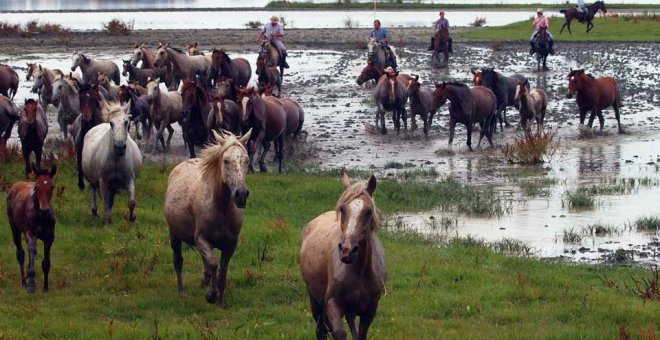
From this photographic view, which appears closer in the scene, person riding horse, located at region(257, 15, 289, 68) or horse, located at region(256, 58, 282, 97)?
horse, located at region(256, 58, 282, 97)

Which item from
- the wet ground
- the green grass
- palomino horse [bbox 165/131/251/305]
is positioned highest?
palomino horse [bbox 165/131/251/305]

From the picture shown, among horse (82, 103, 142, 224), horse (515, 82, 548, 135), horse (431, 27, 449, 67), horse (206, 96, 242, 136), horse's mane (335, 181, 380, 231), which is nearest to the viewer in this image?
horse's mane (335, 181, 380, 231)

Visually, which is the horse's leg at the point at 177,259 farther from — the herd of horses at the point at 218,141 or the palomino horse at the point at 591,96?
the palomino horse at the point at 591,96

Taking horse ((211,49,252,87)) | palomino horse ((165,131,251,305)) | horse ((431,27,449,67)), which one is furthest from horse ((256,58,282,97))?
palomino horse ((165,131,251,305))

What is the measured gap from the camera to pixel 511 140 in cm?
2444

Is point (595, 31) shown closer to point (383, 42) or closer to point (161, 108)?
point (383, 42)

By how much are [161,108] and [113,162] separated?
325 inches

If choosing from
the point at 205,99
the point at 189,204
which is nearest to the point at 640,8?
the point at 205,99

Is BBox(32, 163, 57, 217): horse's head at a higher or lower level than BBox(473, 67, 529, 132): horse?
higher

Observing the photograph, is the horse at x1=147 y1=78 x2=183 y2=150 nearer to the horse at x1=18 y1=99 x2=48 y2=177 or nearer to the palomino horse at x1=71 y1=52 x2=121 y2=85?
the horse at x1=18 y1=99 x2=48 y2=177

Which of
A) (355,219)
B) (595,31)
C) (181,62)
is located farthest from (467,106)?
A: (595,31)

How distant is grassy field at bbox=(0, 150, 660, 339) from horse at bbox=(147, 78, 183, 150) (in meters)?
7.28

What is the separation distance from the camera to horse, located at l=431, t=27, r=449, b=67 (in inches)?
1517

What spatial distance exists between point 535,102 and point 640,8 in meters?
54.6
